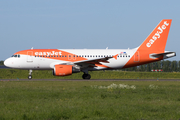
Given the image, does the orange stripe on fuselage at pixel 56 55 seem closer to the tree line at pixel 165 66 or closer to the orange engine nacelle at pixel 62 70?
the orange engine nacelle at pixel 62 70

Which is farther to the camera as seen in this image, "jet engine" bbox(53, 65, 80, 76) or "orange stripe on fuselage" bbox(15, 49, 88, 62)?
Result: "orange stripe on fuselage" bbox(15, 49, 88, 62)

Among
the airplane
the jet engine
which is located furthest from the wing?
the jet engine

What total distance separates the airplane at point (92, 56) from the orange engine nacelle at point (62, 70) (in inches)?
50.6

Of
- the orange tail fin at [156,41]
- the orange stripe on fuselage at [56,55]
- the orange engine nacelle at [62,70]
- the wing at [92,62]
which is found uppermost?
the orange tail fin at [156,41]

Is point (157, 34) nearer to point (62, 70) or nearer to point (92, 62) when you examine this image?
point (92, 62)

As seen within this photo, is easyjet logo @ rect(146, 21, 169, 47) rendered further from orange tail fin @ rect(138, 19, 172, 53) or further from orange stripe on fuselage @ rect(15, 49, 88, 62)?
orange stripe on fuselage @ rect(15, 49, 88, 62)

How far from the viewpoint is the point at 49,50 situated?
3016 cm

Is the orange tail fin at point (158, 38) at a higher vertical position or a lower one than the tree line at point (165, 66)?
higher

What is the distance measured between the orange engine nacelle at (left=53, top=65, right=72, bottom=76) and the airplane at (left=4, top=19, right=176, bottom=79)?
1285mm

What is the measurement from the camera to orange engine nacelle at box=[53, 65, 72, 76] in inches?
1073

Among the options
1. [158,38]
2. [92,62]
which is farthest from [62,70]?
[158,38]

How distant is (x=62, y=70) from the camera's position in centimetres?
2728

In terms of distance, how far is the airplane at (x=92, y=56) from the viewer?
29.5 metres

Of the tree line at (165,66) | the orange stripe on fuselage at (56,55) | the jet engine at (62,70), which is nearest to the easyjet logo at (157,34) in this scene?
the orange stripe on fuselage at (56,55)
